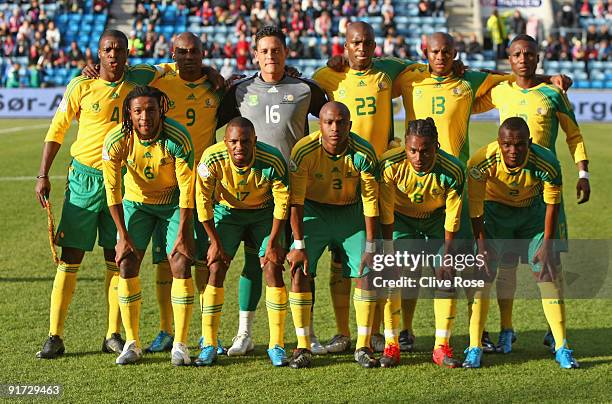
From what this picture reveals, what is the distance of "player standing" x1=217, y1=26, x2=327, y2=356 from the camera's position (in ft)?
23.7

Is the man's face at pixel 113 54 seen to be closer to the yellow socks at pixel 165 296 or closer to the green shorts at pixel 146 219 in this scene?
the green shorts at pixel 146 219

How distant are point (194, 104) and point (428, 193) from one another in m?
1.87

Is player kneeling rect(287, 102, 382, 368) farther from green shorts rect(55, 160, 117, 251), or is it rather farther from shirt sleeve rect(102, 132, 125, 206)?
green shorts rect(55, 160, 117, 251)

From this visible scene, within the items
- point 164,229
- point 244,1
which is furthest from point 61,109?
point 244,1

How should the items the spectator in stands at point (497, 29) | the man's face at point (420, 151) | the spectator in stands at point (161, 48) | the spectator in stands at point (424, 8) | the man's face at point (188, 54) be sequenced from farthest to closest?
the spectator in stands at point (424, 8), the spectator in stands at point (497, 29), the spectator in stands at point (161, 48), the man's face at point (188, 54), the man's face at point (420, 151)

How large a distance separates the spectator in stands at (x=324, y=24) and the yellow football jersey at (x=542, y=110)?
80.1 ft

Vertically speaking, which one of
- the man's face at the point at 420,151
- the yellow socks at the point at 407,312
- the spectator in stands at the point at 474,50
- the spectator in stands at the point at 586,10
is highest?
the spectator in stands at the point at 586,10

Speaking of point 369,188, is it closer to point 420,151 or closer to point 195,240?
point 420,151

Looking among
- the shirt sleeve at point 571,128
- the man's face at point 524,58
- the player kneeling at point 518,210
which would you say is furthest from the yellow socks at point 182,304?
the shirt sleeve at point 571,128

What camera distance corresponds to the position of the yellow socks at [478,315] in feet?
22.7

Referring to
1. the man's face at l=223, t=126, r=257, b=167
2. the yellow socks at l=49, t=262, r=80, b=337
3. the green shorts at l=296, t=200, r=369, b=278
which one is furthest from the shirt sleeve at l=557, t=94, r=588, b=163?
the yellow socks at l=49, t=262, r=80, b=337

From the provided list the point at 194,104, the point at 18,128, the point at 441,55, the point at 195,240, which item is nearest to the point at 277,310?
the point at 195,240

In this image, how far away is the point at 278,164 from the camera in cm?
666

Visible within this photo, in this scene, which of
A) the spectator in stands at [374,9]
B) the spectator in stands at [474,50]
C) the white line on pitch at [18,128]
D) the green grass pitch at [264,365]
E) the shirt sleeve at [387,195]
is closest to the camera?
the green grass pitch at [264,365]
